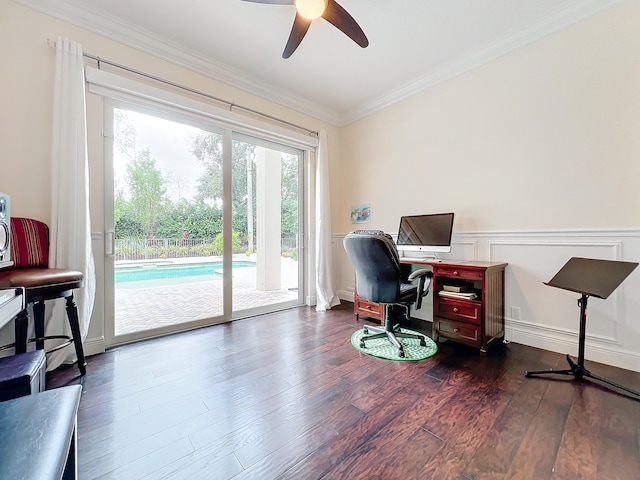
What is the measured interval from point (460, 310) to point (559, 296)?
82 centimetres

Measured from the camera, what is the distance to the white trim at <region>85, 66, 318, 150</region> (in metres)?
2.21

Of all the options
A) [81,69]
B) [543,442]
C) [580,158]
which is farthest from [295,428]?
[81,69]

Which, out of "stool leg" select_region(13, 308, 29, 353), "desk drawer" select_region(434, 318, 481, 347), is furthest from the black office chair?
"stool leg" select_region(13, 308, 29, 353)

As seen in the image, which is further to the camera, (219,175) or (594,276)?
(219,175)

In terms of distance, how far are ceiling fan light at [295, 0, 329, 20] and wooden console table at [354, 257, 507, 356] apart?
2.22 m

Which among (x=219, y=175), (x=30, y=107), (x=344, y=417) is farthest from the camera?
(x=219, y=175)

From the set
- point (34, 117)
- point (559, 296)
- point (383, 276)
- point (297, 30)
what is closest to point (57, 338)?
point (34, 117)

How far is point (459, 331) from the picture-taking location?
2.32 meters

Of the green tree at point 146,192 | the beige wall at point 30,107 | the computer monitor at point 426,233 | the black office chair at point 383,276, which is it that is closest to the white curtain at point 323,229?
the computer monitor at point 426,233

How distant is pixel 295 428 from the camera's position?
1.35 meters

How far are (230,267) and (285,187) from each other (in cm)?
137

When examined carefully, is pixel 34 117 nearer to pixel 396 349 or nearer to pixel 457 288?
pixel 396 349

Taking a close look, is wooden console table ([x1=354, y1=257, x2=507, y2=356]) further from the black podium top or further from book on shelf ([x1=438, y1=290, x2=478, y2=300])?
the black podium top

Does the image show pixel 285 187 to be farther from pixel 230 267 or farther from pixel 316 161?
pixel 230 267
